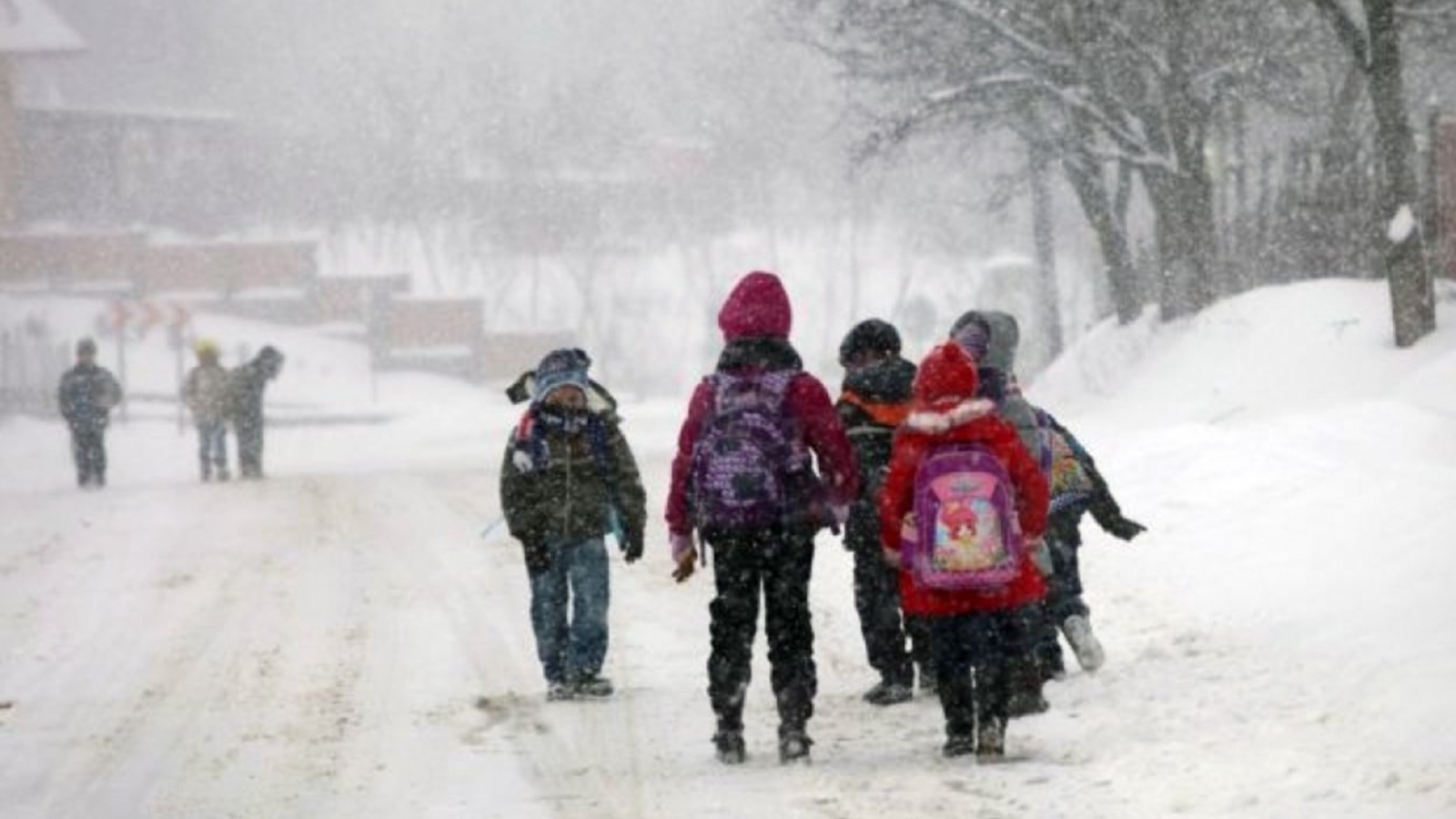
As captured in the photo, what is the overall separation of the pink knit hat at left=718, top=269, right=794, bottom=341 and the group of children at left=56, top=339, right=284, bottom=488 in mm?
18824

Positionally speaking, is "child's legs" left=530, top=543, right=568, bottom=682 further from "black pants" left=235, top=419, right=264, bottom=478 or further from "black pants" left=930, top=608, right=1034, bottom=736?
"black pants" left=235, top=419, right=264, bottom=478

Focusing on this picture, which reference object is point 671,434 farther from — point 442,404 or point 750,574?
point 750,574

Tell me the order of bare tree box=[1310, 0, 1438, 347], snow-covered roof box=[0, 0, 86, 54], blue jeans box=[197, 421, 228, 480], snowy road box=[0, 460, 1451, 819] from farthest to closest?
snow-covered roof box=[0, 0, 86, 54] → blue jeans box=[197, 421, 228, 480] → bare tree box=[1310, 0, 1438, 347] → snowy road box=[0, 460, 1451, 819]

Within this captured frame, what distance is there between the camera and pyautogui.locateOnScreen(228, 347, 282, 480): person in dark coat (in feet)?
86.1

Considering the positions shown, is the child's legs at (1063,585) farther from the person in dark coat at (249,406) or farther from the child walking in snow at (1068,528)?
the person in dark coat at (249,406)

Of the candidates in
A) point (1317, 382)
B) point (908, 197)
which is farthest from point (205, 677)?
point (908, 197)

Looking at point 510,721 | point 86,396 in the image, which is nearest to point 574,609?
point 510,721

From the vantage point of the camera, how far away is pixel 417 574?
1545cm

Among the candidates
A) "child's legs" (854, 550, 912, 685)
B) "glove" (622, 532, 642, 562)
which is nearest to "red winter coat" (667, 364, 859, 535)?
"child's legs" (854, 550, 912, 685)

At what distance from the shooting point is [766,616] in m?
8.36

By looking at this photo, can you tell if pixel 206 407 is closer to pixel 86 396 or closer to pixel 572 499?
pixel 86 396

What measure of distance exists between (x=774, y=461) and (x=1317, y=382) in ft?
38.7

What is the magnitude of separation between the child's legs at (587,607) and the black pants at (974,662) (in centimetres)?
239

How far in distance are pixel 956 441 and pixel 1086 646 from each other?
188cm
